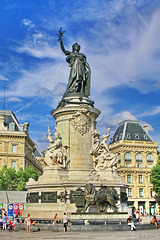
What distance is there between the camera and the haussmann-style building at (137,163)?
73.3 metres

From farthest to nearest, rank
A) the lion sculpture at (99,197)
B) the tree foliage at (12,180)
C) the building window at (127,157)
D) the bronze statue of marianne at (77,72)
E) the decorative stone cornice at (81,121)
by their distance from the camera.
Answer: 1. the building window at (127,157)
2. the tree foliage at (12,180)
3. the bronze statue of marianne at (77,72)
4. the decorative stone cornice at (81,121)
5. the lion sculpture at (99,197)

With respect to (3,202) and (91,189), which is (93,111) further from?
(3,202)

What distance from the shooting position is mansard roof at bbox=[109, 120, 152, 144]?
7931 centimetres

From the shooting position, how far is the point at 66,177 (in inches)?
969

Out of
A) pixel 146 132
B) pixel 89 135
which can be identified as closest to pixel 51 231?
pixel 89 135

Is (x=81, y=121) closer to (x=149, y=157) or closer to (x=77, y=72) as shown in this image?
(x=77, y=72)

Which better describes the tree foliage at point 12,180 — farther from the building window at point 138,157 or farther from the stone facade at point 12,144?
the building window at point 138,157

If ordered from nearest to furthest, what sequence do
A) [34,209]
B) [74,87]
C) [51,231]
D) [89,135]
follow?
[51,231] → [34,209] → [89,135] → [74,87]

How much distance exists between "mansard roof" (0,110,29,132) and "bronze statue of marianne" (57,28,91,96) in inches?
1574

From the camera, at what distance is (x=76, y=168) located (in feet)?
83.7

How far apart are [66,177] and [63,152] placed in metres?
2.03

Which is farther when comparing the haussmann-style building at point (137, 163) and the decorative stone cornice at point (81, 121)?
the haussmann-style building at point (137, 163)

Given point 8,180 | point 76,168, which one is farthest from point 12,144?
Result: point 76,168

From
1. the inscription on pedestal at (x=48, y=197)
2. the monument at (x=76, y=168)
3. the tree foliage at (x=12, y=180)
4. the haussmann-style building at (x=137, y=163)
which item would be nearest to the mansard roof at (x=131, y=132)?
the haussmann-style building at (x=137, y=163)
